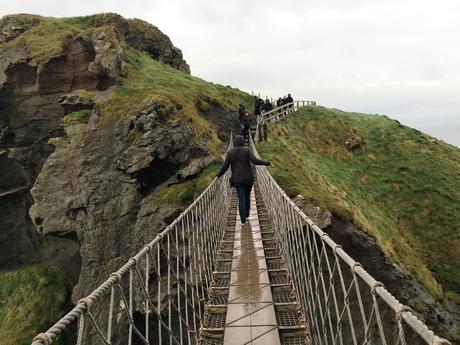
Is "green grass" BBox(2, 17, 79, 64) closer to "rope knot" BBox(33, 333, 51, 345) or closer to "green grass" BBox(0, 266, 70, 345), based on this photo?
"green grass" BBox(0, 266, 70, 345)

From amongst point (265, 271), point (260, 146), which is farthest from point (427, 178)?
point (265, 271)

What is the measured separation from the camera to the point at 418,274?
18.3m

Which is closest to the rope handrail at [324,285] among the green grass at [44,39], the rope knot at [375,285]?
the rope knot at [375,285]

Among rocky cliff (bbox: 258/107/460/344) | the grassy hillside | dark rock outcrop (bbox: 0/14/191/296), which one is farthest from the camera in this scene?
the grassy hillside

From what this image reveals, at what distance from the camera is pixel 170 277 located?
886 cm

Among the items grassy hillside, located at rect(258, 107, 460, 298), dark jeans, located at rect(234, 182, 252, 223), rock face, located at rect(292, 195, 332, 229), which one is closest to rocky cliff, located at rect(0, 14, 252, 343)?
rock face, located at rect(292, 195, 332, 229)

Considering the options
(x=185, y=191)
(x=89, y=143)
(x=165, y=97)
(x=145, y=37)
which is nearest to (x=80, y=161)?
(x=89, y=143)

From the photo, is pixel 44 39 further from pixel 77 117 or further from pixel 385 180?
pixel 385 180

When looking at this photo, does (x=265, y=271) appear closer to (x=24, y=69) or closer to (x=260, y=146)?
(x=260, y=146)

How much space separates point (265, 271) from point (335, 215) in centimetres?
923

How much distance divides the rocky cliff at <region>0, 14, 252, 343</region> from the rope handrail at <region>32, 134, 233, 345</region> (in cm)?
250

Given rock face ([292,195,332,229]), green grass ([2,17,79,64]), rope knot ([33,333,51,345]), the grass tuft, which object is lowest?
rock face ([292,195,332,229])

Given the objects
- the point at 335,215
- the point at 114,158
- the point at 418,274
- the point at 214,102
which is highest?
the point at 214,102

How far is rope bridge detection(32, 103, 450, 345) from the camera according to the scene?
9.52ft
